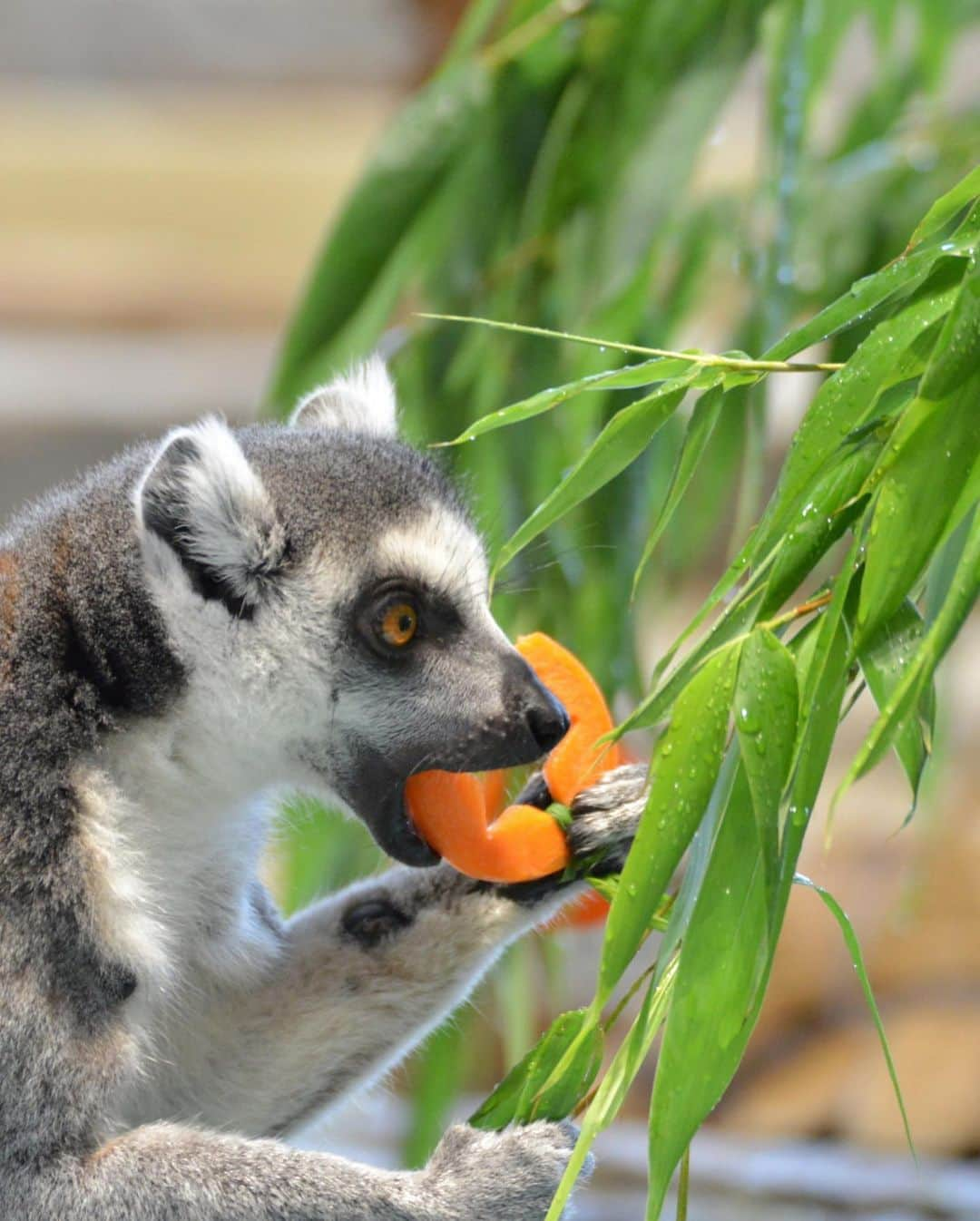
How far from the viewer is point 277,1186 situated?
1.37m

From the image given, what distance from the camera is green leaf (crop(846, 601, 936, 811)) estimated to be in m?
0.96

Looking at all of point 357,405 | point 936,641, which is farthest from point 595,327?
point 936,641

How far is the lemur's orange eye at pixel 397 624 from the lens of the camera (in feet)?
5.11

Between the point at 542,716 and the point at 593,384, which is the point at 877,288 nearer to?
the point at 593,384

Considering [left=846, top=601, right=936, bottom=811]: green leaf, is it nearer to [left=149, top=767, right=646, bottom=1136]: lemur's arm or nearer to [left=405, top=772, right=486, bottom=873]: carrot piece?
[left=405, top=772, right=486, bottom=873]: carrot piece

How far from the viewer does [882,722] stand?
88cm

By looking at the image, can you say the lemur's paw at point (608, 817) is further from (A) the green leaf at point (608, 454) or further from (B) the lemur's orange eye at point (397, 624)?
(A) the green leaf at point (608, 454)

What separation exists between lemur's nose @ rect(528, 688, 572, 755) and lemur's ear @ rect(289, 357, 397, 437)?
0.44m

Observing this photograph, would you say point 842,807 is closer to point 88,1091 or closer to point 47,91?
point 88,1091

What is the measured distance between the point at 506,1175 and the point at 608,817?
1.03 feet

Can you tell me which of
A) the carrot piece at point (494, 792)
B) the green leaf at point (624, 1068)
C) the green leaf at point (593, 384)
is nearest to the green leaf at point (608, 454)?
the green leaf at point (593, 384)

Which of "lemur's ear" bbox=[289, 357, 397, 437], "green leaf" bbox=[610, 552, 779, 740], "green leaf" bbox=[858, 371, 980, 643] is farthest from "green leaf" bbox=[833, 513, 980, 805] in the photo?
"lemur's ear" bbox=[289, 357, 397, 437]

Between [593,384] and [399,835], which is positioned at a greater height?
[593,384]

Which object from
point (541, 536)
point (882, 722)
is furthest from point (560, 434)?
point (882, 722)
